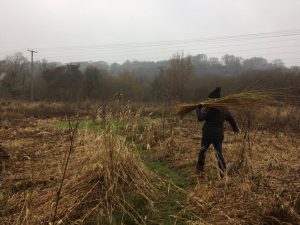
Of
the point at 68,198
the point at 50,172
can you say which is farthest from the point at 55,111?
the point at 68,198

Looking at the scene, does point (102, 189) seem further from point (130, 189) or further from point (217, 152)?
point (217, 152)

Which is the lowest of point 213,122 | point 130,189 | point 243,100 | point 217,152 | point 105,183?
point 130,189

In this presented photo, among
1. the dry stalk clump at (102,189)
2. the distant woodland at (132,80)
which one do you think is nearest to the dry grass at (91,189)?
the dry stalk clump at (102,189)

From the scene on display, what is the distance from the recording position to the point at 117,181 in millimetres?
5777

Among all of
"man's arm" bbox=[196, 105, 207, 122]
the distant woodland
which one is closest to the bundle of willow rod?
"man's arm" bbox=[196, 105, 207, 122]

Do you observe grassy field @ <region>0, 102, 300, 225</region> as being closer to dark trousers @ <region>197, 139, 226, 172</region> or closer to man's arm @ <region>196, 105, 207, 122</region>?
dark trousers @ <region>197, 139, 226, 172</region>

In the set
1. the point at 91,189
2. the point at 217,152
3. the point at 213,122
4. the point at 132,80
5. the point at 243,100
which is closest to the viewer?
the point at 91,189

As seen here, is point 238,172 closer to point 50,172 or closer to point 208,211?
point 208,211

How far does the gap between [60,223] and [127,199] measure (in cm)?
114

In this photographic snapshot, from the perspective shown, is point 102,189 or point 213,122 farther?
point 213,122

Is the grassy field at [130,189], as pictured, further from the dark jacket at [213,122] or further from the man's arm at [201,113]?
the man's arm at [201,113]

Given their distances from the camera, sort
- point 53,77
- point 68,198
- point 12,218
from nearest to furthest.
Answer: point 12,218 < point 68,198 < point 53,77

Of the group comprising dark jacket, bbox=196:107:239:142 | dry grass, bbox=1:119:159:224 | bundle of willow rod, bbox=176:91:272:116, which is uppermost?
bundle of willow rod, bbox=176:91:272:116

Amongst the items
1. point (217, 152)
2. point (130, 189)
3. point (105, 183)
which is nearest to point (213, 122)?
point (217, 152)
